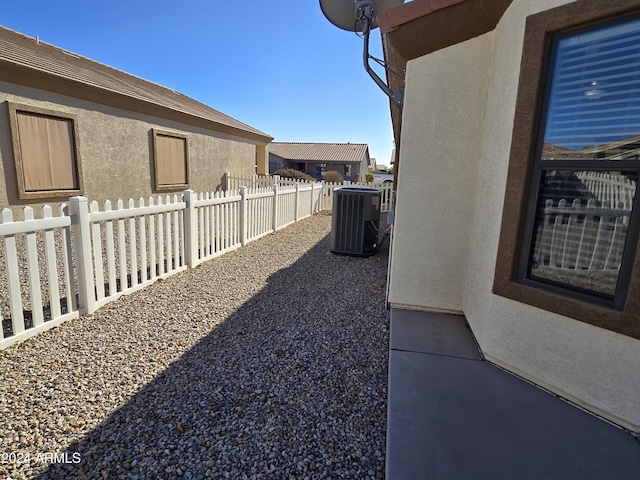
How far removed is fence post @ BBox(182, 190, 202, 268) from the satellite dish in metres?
3.33

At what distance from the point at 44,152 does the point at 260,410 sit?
8.46 m

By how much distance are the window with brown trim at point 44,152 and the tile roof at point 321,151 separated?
32556 millimetres

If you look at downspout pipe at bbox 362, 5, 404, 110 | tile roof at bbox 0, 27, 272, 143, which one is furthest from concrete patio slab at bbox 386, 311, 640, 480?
tile roof at bbox 0, 27, 272, 143

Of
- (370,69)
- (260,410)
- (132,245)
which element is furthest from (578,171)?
(132,245)

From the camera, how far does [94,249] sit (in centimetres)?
406

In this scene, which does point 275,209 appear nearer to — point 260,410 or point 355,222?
point 355,222

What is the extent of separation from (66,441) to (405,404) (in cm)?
216

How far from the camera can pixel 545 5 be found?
7.83 ft

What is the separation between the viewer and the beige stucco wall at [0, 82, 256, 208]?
285 inches

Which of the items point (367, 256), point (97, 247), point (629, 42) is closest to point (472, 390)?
point (629, 42)

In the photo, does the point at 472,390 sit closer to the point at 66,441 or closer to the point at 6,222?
the point at 66,441

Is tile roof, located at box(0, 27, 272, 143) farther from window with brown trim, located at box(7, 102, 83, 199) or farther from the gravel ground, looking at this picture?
the gravel ground

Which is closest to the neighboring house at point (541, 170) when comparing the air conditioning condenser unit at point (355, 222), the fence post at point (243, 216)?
the air conditioning condenser unit at point (355, 222)

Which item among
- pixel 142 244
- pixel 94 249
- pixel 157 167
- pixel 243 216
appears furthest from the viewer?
pixel 157 167
